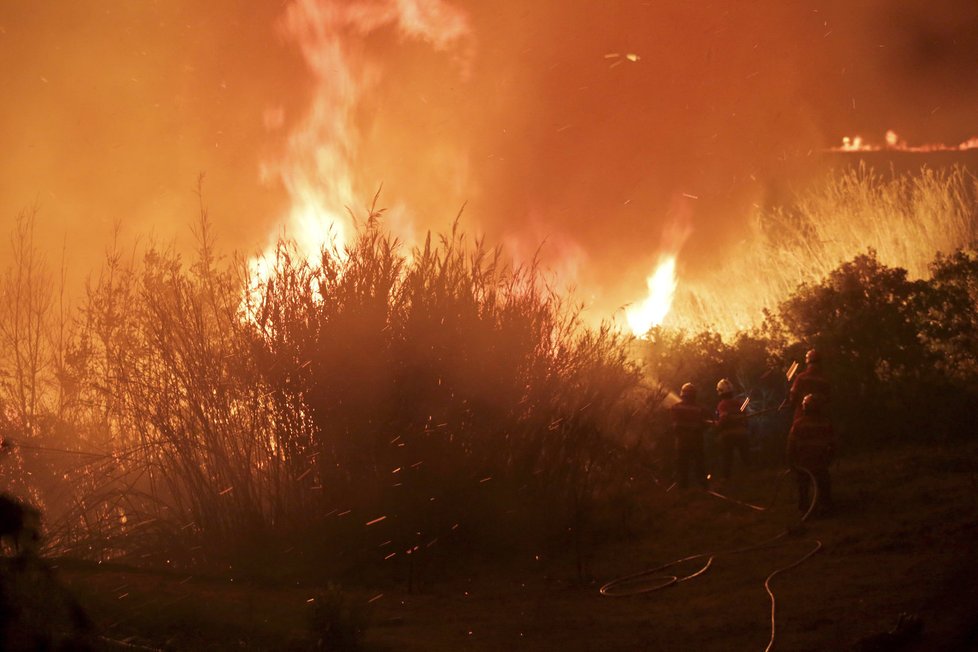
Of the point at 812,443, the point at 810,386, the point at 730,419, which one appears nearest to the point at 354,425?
the point at 812,443

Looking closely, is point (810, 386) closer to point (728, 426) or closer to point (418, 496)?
point (728, 426)

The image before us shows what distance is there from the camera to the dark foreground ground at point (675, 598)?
629 cm

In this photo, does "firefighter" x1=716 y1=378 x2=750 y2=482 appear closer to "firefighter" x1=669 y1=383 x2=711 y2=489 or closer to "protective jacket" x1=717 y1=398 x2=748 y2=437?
"protective jacket" x1=717 y1=398 x2=748 y2=437

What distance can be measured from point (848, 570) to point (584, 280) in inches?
864

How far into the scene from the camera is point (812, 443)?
33.4ft

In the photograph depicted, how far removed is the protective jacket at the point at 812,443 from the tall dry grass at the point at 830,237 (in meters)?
9.91

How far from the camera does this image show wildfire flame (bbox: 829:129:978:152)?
25.1m

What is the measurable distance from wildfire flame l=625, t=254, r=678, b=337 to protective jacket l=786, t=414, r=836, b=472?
548 inches

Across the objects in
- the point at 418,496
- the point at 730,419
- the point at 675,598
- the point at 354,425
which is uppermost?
the point at 354,425

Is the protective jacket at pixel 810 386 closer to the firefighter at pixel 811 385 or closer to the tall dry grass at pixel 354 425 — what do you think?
the firefighter at pixel 811 385

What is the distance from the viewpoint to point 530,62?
92.9 feet

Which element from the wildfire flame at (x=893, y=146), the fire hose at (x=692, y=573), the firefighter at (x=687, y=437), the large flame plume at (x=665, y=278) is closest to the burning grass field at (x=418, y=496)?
the fire hose at (x=692, y=573)

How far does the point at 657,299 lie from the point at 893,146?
26.0 feet

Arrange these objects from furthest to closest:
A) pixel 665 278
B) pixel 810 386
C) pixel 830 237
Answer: pixel 665 278
pixel 830 237
pixel 810 386
